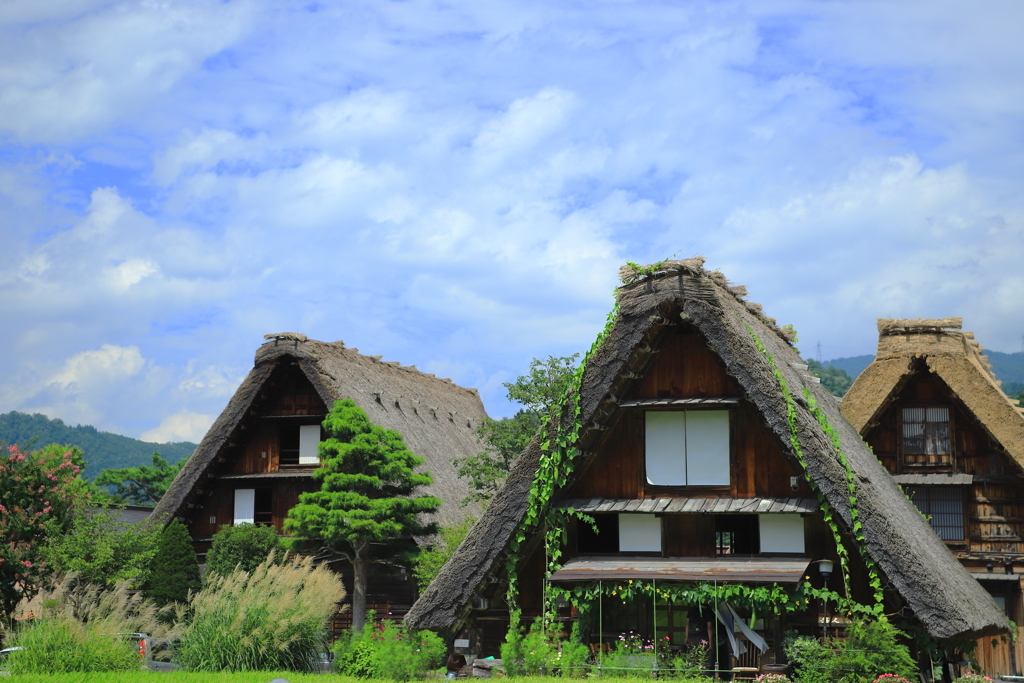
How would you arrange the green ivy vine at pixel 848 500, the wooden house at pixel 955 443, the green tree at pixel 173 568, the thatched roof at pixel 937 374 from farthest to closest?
the green tree at pixel 173 568 < the wooden house at pixel 955 443 < the thatched roof at pixel 937 374 < the green ivy vine at pixel 848 500

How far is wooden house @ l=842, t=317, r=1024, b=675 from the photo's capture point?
981 inches

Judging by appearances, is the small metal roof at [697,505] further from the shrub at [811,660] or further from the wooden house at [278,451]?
the wooden house at [278,451]

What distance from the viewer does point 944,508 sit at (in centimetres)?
2597

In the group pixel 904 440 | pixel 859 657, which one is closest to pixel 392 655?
pixel 859 657

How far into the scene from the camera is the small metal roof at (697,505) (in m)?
17.1

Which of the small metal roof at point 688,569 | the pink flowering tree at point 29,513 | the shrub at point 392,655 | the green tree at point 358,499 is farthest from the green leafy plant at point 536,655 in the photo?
the pink flowering tree at point 29,513

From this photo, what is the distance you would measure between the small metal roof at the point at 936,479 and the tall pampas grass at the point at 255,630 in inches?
601

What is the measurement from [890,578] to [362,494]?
14.9 meters

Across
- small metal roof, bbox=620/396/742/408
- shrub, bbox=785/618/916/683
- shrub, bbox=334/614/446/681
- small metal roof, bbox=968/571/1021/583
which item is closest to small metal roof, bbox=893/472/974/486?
small metal roof, bbox=968/571/1021/583

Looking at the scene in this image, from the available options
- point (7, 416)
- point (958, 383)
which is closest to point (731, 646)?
point (958, 383)

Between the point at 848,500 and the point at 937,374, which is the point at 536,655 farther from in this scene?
the point at 937,374

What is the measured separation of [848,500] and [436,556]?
43.8 feet

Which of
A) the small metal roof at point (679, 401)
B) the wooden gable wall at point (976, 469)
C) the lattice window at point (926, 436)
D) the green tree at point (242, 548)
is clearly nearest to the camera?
the small metal roof at point (679, 401)

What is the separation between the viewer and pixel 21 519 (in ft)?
73.6
